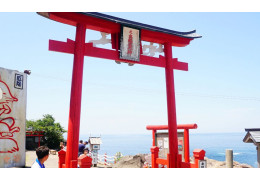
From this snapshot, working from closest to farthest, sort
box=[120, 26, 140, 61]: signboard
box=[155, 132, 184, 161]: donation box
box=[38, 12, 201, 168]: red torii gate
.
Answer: box=[38, 12, 201, 168]: red torii gate, box=[120, 26, 140, 61]: signboard, box=[155, 132, 184, 161]: donation box

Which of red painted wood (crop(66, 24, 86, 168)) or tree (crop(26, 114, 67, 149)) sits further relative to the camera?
tree (crop(26, 114, 67, 149))

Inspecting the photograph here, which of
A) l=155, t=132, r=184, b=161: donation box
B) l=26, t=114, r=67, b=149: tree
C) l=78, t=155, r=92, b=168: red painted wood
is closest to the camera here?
l=78, t=155, r=92, b=168: red painted wood

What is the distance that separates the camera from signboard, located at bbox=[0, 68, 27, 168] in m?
8.18

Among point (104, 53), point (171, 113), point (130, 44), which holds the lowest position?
point (171, 113)

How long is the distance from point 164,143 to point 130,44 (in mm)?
4110

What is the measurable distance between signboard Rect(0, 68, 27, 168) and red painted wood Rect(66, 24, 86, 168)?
2860 millimetres

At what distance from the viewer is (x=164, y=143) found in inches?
376

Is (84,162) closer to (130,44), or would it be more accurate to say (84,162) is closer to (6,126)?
(6,126)

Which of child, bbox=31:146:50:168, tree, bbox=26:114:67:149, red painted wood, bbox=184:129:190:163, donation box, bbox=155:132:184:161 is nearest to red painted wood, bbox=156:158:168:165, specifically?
donation box, bbox=155:132:184:161

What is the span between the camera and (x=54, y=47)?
7.15 metres

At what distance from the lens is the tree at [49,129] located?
19984 mm

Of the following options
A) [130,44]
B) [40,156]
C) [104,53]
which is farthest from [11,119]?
[40,156]

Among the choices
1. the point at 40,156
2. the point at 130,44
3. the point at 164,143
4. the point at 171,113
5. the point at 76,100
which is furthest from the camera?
the point at 164,143

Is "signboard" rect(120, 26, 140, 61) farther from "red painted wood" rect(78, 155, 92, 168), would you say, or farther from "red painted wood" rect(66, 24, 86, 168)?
"red painted wood" rect(78, 155, 92, 168)
